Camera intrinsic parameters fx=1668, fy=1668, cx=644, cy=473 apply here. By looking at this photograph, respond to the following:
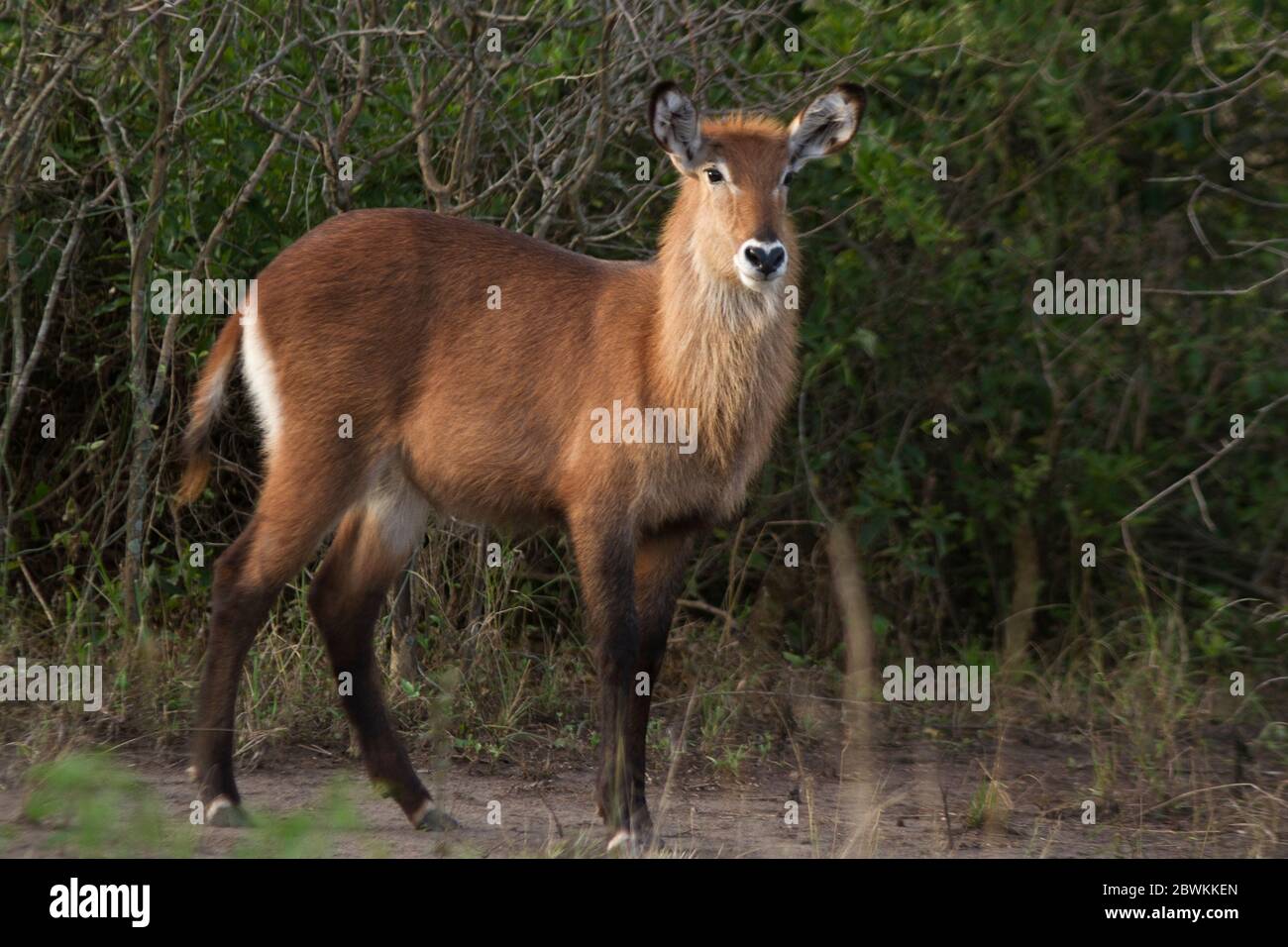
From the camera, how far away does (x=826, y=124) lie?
4.68 m


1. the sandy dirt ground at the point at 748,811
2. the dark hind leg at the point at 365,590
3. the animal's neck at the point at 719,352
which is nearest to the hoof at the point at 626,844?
the sandy dirt ground at the point at 748,811

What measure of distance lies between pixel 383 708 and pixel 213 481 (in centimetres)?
178

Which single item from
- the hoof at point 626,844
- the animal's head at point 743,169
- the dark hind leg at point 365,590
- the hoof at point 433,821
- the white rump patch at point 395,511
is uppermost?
the animal's head at point 743,169

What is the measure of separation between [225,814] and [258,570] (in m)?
0.65

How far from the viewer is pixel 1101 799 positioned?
15.7ft

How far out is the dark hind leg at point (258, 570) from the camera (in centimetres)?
445

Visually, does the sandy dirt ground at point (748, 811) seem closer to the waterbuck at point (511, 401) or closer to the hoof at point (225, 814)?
the hoof at point (225, 814)

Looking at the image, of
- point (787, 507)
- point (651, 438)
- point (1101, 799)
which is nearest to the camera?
point (651, 438)

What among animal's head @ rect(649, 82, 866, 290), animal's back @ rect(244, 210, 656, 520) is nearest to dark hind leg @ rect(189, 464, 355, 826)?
animal's back @ rect(244, 210, 656, 520)

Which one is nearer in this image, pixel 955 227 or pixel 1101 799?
pixel 1101 799

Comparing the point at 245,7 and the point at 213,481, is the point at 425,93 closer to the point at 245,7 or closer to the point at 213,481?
the point at 245,7

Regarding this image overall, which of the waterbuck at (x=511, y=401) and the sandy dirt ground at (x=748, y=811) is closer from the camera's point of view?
the sandy dirt ground at (x=748, y=811)

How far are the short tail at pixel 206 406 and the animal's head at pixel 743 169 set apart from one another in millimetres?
1339

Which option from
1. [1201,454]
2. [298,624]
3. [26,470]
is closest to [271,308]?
[298,624]
